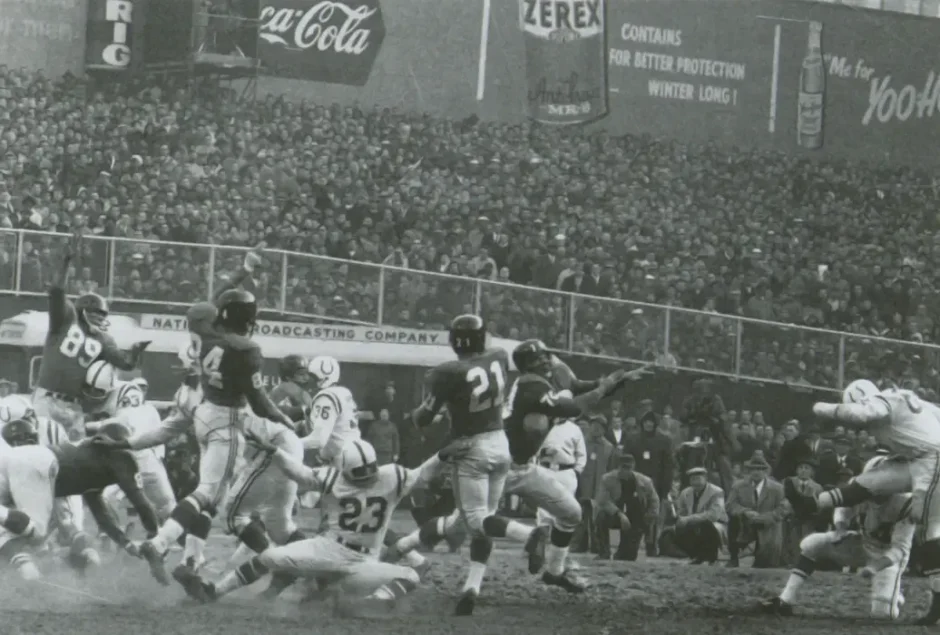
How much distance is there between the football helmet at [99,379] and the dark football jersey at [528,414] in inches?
142

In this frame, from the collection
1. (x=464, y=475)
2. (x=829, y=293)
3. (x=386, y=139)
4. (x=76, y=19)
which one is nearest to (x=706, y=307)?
(x=829, y=293)

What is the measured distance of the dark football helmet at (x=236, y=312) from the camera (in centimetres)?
1128

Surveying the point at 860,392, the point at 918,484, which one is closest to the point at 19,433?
the point at 860,392

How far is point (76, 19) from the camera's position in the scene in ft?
101

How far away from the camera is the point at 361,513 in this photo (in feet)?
37.8

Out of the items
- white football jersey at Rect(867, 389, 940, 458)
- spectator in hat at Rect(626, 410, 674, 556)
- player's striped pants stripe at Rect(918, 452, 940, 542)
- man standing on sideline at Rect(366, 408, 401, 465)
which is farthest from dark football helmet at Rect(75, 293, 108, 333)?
spectator in hat at Rect(626, 410, 674, 556)

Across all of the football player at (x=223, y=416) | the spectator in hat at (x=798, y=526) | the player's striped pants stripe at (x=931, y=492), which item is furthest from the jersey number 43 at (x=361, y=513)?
the spectator in hat at (x=798, y=526)

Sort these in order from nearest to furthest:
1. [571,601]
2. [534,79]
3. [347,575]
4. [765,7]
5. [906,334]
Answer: [347,575]
[571,601]
[906,334]
[534,79]
[765,7]

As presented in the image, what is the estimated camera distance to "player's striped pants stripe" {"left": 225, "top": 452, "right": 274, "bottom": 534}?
11.5m

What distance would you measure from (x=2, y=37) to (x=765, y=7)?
56.7 feet

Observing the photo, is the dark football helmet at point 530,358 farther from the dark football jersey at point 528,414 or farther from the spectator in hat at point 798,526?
the spectator in hat at point 798,526

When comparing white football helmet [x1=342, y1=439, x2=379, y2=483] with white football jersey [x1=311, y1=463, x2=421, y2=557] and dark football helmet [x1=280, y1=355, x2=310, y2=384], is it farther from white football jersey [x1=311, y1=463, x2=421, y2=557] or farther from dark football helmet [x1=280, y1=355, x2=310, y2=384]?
dark football helmet [x1=280, y1=355, x2=310, y2=384]

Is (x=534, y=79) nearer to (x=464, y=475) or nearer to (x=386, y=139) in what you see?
(x=386, y=139)

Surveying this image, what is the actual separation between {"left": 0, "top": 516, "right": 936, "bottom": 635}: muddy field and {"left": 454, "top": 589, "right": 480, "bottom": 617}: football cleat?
0.12 m
